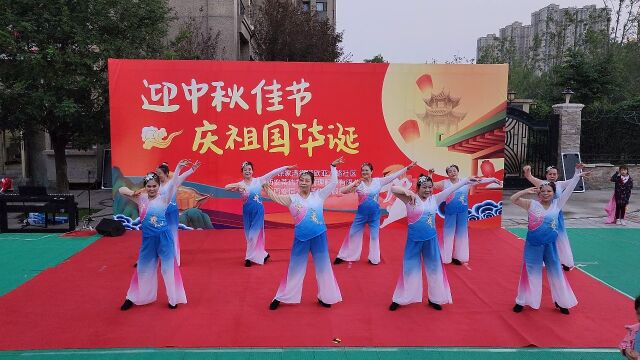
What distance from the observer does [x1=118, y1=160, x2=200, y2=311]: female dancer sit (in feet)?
17.3

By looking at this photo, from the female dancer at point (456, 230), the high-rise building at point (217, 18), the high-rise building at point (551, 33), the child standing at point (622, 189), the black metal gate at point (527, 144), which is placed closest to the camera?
the female dancer at point (456, 230)

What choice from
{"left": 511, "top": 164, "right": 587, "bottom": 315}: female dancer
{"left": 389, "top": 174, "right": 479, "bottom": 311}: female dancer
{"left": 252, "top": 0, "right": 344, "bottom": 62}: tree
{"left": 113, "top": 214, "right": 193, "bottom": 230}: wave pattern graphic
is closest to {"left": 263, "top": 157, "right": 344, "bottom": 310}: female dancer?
{"left": 389, "top": 174, "right": 479, "bottom": 311}: female dancer

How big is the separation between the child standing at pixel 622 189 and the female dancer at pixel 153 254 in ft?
29.0

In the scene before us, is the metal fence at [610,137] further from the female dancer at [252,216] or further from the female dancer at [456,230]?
the female dancer at [252,216]

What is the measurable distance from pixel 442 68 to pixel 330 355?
6.81 m

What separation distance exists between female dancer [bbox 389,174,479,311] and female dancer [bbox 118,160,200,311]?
7.83 ft

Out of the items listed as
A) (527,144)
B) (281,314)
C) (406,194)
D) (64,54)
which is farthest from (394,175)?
(527,144)

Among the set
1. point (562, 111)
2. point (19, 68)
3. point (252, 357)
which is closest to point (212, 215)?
point (19, 68)

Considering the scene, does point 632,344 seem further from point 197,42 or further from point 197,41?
point 197,41

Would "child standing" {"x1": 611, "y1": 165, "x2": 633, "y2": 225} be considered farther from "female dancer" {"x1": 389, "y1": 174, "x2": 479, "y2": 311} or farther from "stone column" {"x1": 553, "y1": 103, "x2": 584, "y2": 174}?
"female dancer" {"x1": 389, "y1": 174, "x2": 479, "y2": 311}

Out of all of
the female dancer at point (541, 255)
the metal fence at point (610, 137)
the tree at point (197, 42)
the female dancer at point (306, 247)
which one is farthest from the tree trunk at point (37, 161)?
the metal fence at point (610, 137)

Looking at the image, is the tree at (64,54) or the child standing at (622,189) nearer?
the tree at (64,54)

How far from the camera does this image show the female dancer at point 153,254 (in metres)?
5.29

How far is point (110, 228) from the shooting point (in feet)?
30.1
